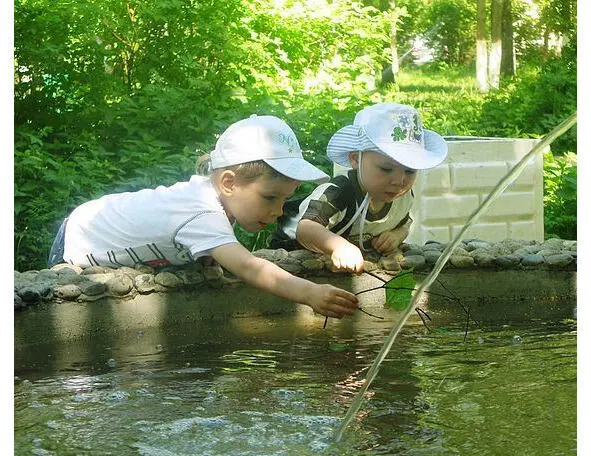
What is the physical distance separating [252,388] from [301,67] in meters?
6.66

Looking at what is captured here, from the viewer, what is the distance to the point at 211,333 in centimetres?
363

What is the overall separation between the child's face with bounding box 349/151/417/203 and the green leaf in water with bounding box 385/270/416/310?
487 mm

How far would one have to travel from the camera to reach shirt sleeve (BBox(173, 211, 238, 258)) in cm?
353

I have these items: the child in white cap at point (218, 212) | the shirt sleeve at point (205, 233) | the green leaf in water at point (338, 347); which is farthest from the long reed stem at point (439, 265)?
the shirt sleeve at point (205, 233)

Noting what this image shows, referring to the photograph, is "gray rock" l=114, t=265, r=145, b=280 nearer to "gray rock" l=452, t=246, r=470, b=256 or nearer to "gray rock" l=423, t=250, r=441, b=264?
"gray rock" l=423, t=250, r=441, b=264

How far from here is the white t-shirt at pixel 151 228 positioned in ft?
11.9

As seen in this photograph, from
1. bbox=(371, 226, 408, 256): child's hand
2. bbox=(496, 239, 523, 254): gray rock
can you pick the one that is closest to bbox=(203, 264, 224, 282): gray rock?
bbox=(371, 226, 408, 256): child's hand

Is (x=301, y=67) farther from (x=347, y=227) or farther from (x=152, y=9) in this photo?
(x=347, y=227)

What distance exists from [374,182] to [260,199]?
1.94ft

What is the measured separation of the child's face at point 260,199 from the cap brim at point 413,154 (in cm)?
48

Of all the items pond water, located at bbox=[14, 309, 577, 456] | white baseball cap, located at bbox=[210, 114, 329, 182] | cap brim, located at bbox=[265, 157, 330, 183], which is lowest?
pond water, located at bbox=[14, 309, 577, 456]

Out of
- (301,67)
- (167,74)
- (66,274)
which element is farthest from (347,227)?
(301,67)

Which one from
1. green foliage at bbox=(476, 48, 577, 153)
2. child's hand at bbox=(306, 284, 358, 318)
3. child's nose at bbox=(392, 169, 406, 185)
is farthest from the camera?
green foliage at bbox=(476, 48, 577, 153)

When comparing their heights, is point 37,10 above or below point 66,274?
above
